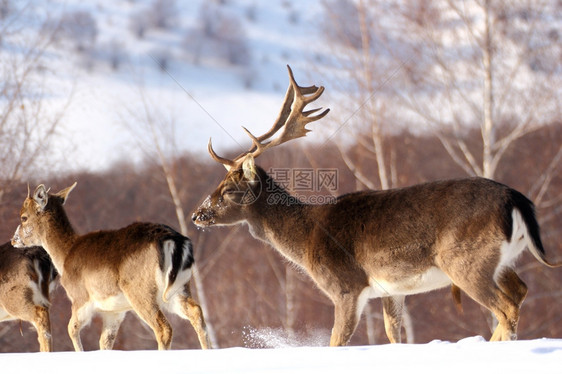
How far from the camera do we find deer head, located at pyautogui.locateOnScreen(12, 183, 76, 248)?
985 cm

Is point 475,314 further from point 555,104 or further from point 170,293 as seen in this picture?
point 170,293

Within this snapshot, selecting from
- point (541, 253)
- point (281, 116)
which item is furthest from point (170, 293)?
point (541, 253)

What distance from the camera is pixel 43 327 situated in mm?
9469

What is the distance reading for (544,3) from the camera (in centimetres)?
1584

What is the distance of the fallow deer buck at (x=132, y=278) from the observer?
26.9 ft

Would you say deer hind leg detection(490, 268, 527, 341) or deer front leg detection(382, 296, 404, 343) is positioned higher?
deer hind leg detection(490, 268, 527, 341)

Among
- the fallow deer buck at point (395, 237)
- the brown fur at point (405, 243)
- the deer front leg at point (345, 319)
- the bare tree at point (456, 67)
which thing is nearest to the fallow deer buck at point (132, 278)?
the fallow deer buck at point (395, 237)

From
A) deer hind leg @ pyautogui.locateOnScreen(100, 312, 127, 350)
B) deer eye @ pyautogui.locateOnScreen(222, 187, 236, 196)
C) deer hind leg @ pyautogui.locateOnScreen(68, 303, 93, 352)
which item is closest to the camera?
deer hind leg @ pyautogui.locateOnScreen(68, 303, 93, 352)

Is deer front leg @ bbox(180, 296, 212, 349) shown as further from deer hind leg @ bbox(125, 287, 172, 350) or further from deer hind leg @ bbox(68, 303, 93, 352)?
deer hind leg @ bbox(68, 303, 93, 352)

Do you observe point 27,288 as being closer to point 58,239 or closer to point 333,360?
point 58,239

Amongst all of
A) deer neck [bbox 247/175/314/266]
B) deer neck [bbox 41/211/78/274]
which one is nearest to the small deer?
deer neck [bbox 41/211/78/274]

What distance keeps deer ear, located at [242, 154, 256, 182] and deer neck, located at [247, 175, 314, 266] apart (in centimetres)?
26

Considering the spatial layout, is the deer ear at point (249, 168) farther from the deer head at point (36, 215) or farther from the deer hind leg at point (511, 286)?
the deer hind leg at point (511, 286)

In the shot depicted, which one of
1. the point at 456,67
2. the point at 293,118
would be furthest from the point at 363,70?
the point at 293,118
